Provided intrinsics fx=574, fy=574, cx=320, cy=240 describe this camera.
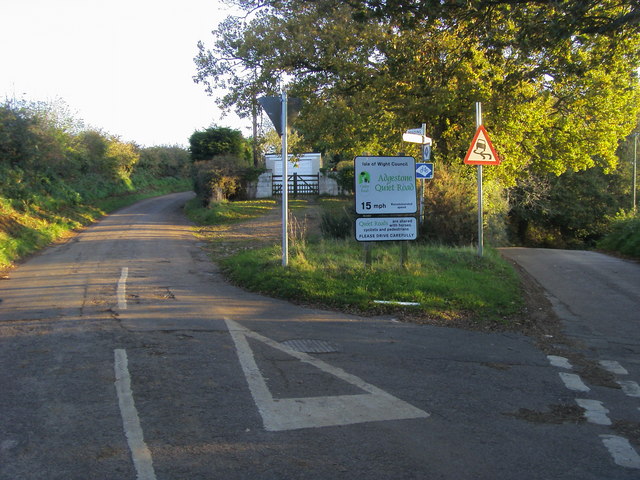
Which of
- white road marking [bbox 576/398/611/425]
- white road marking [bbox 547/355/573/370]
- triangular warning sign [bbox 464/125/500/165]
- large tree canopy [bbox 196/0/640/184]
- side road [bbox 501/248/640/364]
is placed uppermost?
large tree canopy [bbox 196/0/640/184]

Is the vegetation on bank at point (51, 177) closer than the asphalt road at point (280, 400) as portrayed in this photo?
No

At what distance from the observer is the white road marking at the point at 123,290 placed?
9078 mm

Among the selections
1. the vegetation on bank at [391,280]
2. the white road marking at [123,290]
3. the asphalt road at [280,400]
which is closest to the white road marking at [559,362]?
the asphalt road at [280,400]

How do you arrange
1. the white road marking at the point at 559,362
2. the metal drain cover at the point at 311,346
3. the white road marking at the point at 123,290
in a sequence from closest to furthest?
1. the white road marking at the point at 559,362
2. the metal drain cover at the point at 311,346
3. the white road marking at the point at 123,290

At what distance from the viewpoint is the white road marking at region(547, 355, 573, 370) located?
21.0ft

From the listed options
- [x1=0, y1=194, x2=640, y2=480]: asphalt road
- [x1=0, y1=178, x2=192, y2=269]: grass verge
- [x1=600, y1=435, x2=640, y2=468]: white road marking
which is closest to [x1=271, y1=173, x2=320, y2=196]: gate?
[x1=0, y1=178, x2=192, y2=269]: grass verge

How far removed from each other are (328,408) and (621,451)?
226cm

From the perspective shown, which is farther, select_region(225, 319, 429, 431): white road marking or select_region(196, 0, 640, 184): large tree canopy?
select_region(196, 0, 640, 184): large tree canopy

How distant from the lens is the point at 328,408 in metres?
4.91

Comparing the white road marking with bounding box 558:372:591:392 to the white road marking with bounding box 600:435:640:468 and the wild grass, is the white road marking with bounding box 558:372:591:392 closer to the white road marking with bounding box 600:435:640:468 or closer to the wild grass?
the white road marking with bounding box 600:435:640:468

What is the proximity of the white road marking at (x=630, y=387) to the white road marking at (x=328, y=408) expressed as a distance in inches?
87.7

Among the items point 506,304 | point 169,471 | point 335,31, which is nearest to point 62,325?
point 169,471

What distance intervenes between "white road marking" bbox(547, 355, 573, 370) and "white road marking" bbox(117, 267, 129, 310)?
6.07 m

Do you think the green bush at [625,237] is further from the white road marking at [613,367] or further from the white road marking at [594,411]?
the white road marking at [594,411]
